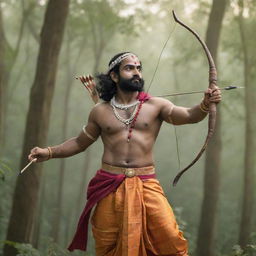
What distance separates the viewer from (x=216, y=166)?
10.4 meters

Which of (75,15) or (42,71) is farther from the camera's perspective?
(75,15)

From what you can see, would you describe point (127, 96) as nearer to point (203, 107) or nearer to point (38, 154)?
point (203, 107)

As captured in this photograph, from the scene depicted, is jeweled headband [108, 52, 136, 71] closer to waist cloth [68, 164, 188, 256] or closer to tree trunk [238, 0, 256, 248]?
waist cloth [68, 164, 188, 256]

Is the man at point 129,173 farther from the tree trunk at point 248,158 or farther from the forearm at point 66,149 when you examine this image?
the tree trunk at point 248,158

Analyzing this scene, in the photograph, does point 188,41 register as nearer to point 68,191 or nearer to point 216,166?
point 216,166

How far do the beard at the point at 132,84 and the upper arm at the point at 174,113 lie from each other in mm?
275

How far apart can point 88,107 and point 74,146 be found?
29538mm

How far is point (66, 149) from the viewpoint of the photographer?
16.1 feet

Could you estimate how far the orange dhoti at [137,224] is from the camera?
14.1 feet

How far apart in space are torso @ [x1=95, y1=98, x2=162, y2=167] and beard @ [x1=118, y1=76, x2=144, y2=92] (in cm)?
18

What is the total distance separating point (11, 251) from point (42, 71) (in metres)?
2.75

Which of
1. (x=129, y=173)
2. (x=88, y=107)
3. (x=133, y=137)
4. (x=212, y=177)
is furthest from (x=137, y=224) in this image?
(x=88, y=107)

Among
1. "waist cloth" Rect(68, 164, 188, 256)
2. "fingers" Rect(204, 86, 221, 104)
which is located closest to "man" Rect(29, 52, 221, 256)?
"waist cloth" Rect(68, 164, 188, 256)

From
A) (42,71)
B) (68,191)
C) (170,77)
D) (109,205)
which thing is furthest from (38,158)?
(170,77)
